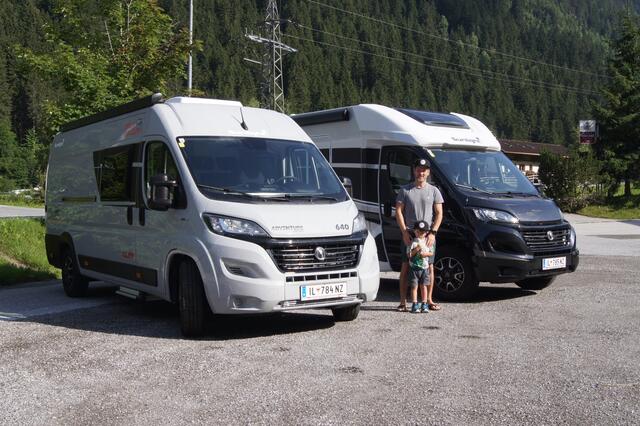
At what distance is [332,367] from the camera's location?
5.92m

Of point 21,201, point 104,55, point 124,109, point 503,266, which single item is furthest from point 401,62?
point 124,109

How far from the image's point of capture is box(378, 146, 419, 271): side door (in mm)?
10133

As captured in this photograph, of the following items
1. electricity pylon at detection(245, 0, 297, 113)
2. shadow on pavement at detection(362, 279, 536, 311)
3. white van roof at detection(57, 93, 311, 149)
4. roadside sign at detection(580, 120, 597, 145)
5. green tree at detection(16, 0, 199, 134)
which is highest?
electricity pylon at detection(245, 0, 297, 113)

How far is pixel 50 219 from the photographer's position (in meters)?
11.2

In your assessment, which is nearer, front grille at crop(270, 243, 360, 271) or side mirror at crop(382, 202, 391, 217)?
front grille at crop(270, 243, 360, 271)

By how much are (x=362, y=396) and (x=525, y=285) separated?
6.38m

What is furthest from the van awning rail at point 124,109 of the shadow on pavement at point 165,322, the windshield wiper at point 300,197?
the shadow on pavement at point 165,322

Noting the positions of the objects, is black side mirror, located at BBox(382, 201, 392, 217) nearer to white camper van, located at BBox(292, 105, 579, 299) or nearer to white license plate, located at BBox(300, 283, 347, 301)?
white camper van, located at BBox(292, 105, 579, 299)

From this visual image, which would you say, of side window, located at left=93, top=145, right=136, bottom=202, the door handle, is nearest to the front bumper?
the door handle

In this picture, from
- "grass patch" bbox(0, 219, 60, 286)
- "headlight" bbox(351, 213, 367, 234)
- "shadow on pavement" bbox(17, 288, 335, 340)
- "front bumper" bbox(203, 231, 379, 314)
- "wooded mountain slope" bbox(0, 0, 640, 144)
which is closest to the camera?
"front bumper" bbox(203, 231, 379, 314)

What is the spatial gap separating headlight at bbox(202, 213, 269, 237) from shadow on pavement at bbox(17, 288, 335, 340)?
1127mm

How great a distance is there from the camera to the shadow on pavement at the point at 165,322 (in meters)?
7.60

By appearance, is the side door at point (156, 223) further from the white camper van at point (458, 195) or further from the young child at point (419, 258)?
the white camper van at point (458, 195)

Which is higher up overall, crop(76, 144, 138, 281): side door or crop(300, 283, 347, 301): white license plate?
crop(76, 144, 138, 281): side door
